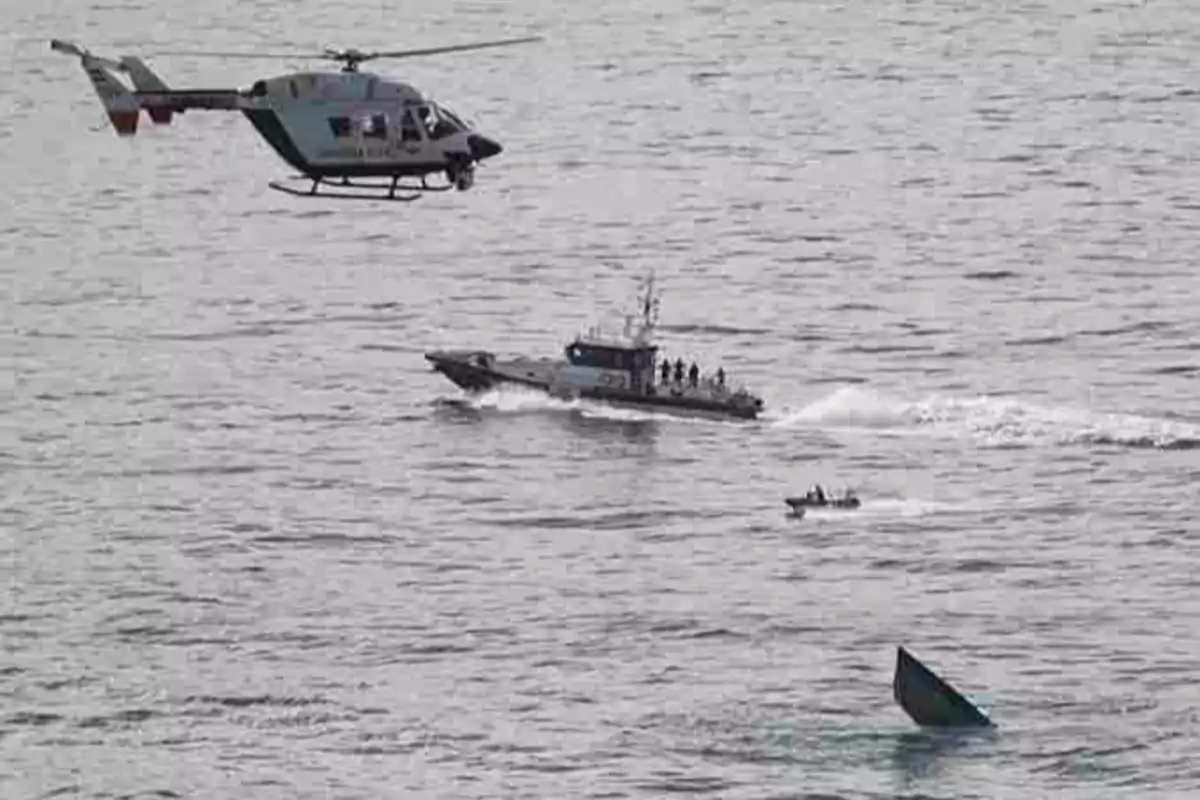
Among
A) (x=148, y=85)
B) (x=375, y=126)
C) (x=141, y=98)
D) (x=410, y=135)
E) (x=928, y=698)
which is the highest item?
(x=148, y=85)

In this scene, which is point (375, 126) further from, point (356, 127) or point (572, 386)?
point (572, 386)

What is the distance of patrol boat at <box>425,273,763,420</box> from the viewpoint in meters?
186

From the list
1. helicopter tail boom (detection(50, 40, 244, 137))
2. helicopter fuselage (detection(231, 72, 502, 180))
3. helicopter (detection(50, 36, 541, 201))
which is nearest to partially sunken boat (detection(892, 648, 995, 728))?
helicopter (detection(50, 36, 541, 201))

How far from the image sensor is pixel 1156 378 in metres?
193

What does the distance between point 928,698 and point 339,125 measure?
2553cm

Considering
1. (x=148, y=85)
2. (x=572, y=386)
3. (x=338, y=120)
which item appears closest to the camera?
(x=338, y=120)

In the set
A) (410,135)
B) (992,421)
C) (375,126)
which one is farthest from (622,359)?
(375,126)

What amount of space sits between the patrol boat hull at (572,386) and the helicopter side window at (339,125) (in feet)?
148

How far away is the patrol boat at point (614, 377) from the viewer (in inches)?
7308

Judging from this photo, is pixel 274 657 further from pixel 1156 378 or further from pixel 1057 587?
pixel 1156 378

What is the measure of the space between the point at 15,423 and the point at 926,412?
37.3 meters

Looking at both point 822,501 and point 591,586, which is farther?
point 822,501

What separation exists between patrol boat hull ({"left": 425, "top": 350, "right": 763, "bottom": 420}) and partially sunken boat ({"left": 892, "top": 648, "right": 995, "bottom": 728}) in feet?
157

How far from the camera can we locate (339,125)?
14238cm
